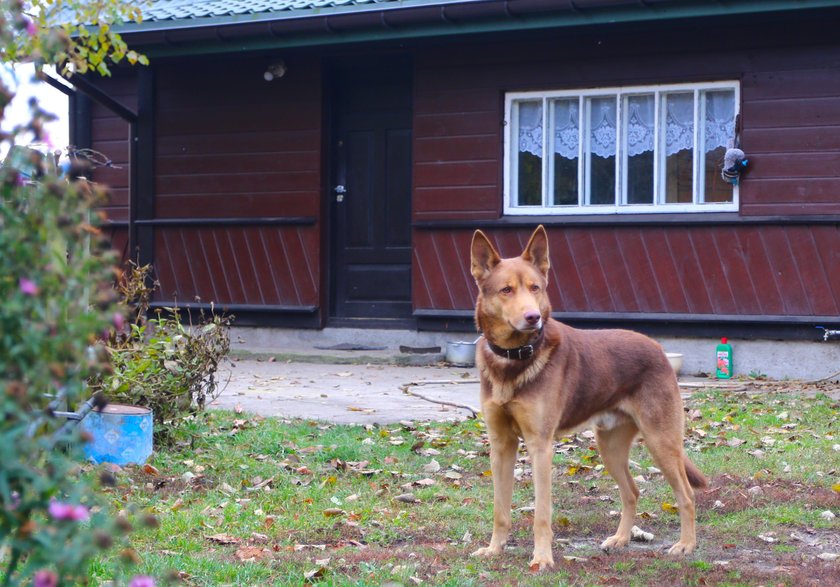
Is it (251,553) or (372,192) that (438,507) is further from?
Result: (372,192)

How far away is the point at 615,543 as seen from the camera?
4.98m

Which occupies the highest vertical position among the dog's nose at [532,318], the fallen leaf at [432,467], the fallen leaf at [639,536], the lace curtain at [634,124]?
the lace curtain at [634,124]

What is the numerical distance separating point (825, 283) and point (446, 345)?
3969 millimetres

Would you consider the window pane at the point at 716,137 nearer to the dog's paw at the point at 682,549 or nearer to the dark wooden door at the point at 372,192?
the dark wooden door at the point at 372,192

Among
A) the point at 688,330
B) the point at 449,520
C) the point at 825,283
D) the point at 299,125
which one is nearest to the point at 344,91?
the point at 299,125

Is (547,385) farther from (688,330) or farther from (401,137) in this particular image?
(401,137)

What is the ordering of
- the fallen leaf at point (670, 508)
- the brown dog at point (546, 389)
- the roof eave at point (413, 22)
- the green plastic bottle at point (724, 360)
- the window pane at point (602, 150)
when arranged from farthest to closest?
the window pane at point (602, 150) → the green plastic bottle at point (724, 360) → the roof eave at point (413, 22) → the fallen leaf at point (670, 508) → the brown dog at point (546, 389)

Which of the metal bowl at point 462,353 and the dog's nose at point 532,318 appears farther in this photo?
the metal bowl at point 462,353

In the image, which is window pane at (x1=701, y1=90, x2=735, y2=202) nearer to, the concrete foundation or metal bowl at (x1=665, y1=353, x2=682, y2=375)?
the concrete foundation

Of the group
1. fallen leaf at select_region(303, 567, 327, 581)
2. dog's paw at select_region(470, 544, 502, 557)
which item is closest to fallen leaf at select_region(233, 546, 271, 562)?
fallen leaf at select_region(303, 567, 327, 581)

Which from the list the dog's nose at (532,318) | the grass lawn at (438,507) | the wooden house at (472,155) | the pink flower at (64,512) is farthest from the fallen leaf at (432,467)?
the wooden house at (472,155)

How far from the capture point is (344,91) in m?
12.9

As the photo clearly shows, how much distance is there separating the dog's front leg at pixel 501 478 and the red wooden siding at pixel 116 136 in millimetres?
9978

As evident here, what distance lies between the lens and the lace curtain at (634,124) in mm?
10922
